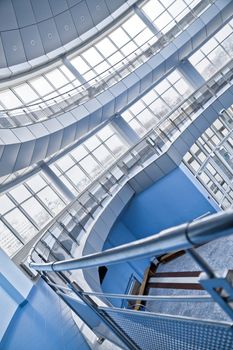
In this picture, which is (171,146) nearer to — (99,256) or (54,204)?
(54,204)

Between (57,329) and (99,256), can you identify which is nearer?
(99,256)

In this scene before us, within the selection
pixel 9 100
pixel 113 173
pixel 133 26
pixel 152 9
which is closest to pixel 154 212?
pixel 113 173

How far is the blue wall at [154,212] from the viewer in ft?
48.1

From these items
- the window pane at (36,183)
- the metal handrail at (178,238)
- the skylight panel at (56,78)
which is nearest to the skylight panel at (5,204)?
the window pane at (36,183)

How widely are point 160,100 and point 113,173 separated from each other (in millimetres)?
9428

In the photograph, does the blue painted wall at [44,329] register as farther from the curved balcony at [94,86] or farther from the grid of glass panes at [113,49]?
the grid of glass panes at [113,49]

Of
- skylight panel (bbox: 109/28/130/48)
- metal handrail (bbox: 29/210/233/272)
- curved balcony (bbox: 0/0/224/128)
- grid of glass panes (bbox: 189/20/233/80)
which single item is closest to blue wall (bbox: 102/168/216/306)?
curved balcony (bbox: 0/0/224/128)

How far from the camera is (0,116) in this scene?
12000 mm

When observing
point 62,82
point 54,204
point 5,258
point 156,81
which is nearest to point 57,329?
point 5,258

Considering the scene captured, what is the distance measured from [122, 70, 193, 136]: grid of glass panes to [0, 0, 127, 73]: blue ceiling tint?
177 inches

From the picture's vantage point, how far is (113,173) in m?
14.6

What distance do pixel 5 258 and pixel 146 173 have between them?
6.61m

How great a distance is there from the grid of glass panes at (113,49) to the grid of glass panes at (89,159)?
302 cm

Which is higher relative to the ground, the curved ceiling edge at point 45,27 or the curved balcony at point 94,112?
the curved ceiling edge at point 45,27
